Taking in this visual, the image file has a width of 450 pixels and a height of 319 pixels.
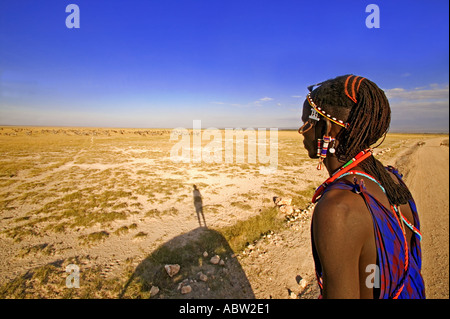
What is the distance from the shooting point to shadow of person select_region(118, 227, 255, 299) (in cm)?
437

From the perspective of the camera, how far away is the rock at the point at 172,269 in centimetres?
484

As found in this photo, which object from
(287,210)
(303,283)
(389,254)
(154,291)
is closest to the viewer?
(389,254)

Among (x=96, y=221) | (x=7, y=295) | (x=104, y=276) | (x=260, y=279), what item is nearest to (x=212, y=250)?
(x=260, y=279)

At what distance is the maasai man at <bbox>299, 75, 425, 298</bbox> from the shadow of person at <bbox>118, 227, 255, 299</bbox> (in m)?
3.78

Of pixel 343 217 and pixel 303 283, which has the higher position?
pixel 343 217

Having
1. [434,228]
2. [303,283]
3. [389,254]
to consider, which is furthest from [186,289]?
[434,228]

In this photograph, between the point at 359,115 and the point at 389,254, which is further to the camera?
the point at 359,115

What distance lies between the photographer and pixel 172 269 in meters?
4.91

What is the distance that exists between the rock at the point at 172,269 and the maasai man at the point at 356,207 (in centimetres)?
442

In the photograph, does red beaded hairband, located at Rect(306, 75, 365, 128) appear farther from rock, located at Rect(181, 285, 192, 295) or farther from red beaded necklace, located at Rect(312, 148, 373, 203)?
rock, located at Rect(181, 285, 192, 295)

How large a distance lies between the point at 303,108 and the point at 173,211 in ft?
27.6

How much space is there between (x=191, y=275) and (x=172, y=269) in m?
0.50

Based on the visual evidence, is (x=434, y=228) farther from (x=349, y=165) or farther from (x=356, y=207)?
(x=356, y=207)

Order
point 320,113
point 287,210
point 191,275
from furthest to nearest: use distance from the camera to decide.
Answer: point 287,210 < point 191,275 < point 320,113
